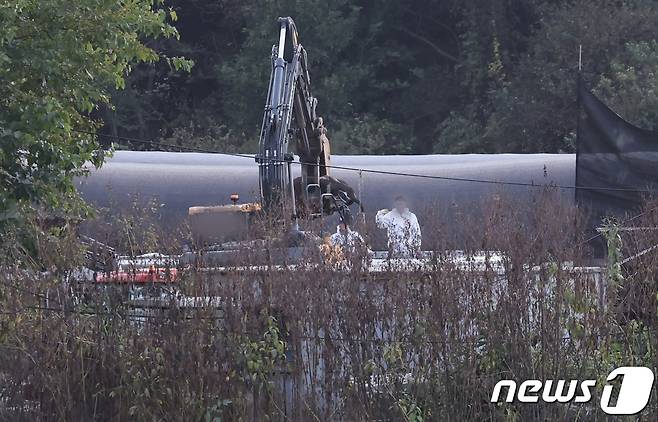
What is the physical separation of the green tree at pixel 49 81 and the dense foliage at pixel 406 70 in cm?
1591

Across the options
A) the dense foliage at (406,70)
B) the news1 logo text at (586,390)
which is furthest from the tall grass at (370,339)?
the dense foliage at (406,70)

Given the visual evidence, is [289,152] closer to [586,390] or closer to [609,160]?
[609,160]

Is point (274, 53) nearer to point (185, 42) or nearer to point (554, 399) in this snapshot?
point (554, 399)

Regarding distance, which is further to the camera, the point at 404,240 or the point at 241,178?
the point at 241,178

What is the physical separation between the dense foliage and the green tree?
15.9 metres

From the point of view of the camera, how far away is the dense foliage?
2466cm

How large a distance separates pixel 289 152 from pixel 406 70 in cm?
1885

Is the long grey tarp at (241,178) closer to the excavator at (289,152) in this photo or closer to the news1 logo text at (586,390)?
the excavator at (289,152)

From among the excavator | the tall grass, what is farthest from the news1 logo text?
the excavator

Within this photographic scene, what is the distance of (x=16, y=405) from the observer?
21.9 ft

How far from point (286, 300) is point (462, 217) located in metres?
1.55

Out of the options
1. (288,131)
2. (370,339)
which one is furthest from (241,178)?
(370,339)

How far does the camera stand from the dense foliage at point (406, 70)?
24656 mm

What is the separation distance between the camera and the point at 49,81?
8.10 metres
